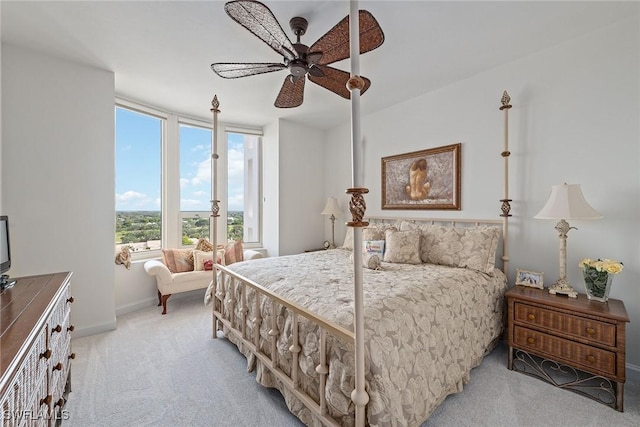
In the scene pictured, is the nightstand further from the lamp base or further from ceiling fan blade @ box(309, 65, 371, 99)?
ceiling fan blade @ box(309, 65, 371, 99)

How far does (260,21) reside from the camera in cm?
160

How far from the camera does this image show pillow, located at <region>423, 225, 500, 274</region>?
98.0 inches

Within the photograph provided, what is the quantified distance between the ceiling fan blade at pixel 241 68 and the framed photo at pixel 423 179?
213 centimetres

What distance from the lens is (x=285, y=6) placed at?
6.37 feet

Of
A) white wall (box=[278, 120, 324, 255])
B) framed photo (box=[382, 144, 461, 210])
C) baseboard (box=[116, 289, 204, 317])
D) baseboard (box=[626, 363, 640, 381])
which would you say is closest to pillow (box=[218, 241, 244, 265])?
white wall (box=[278, 120, 324, 255])

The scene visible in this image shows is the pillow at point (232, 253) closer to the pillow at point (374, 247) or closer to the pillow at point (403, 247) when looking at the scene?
the pillow at point (374, 247)

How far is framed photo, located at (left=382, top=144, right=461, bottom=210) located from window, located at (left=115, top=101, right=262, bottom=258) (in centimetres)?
239

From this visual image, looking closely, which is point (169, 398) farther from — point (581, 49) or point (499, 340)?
point (581, 49)

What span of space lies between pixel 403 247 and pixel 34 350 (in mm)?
2648

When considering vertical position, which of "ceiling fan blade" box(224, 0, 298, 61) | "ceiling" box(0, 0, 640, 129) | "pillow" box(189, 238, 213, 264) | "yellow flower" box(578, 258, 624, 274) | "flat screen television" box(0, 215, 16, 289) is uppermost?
"ceiling" box(0, 0, 640, 129)

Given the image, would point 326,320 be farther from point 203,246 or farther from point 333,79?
point 203,246

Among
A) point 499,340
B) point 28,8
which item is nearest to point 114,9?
point 28,8

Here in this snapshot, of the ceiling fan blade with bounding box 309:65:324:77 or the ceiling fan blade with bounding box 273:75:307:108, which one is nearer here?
the ceiling fan blade with bounding box 309:65:324:77

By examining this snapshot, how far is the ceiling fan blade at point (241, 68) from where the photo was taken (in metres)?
1.99
